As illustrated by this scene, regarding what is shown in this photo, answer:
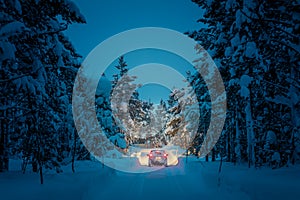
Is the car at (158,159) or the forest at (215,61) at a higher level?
the forest at (215,61)

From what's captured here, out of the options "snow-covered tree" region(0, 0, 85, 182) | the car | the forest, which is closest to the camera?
"snow-covered tree" region(0, 0, 85, 182)

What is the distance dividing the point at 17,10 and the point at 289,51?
10496mm

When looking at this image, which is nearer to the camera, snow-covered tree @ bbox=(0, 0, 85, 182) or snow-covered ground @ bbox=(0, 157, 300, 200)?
snow-covered ground @ bbox=(0, 157, 300, 200)

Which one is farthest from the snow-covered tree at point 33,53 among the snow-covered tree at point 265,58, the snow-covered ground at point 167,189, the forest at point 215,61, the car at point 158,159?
the car at point 158,159

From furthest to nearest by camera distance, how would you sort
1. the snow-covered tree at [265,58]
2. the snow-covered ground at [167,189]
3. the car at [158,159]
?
1. the car at [158,159]
2. the snow-covered tree at [265,58]
3. the snow-covered ground at [167,189]

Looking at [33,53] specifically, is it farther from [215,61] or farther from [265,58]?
[215,61]

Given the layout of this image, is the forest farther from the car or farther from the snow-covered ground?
the car

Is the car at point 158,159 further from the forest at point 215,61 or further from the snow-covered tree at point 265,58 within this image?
the snow-covered tree at point 265,58

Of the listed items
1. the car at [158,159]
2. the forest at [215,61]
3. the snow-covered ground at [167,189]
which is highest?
the forest at [215,61]

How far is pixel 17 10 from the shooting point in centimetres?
790

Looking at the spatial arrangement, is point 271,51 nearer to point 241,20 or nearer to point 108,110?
point 241,20

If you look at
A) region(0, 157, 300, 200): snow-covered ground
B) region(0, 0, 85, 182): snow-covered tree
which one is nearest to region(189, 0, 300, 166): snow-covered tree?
region(0, 157, 300, 200): snow-covered ground

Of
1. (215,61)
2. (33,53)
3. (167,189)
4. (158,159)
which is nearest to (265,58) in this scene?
(215,61)

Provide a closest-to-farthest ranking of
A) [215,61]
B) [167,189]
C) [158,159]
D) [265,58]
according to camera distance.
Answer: [167,189] < [265,58] < [215,61] < [158,159]
